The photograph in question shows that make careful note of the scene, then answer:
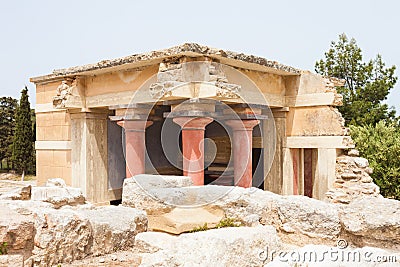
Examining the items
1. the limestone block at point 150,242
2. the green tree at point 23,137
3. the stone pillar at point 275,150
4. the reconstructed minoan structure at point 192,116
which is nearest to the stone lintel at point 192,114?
the reconstructed minoan structure at point 192,116

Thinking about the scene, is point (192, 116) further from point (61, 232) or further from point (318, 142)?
point (61, 232)

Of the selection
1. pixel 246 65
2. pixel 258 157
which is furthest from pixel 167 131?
pixel 246 65

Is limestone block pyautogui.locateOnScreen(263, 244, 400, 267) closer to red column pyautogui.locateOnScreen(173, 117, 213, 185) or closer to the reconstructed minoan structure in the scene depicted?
the reconstructed minoan structure

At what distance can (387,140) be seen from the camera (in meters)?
12.7

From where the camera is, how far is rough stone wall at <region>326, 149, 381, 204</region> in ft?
31.0

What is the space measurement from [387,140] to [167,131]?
272 inches

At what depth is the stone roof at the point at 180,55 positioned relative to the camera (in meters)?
7.84

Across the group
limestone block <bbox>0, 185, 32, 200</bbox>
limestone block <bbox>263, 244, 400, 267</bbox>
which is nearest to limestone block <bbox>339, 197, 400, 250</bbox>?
limestone block <bbox>263, 244, 400, 267</bbox>

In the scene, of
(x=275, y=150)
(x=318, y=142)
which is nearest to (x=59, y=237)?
(x=318, y=142)

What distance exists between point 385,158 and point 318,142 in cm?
334

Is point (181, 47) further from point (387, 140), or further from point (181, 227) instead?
point (387, 140)

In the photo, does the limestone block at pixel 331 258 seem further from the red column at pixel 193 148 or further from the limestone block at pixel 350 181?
the limestone block at pixel 350 181

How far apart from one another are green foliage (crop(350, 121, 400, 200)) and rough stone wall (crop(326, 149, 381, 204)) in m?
2.82

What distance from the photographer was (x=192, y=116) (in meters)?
8.31
